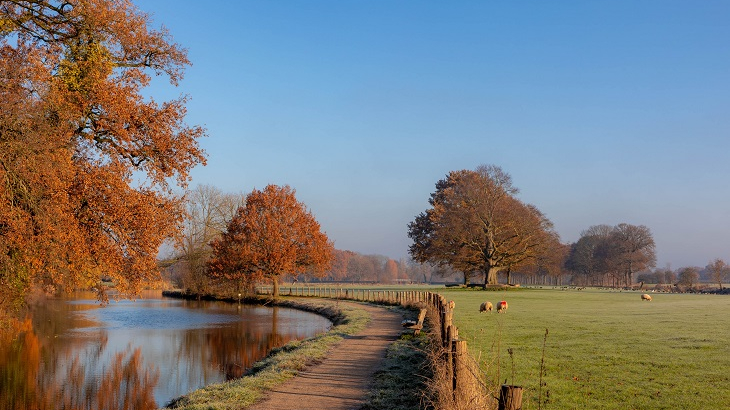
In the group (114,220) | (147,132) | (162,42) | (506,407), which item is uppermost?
(162,42)

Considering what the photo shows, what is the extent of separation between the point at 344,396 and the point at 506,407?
6.11m

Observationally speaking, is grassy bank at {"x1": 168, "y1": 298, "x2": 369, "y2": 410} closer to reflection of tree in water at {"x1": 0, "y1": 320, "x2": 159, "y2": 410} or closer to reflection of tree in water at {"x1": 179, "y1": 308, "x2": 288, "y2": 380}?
reflection of tree in water at {"x1": 179, "y1": 308, "x2": 288, "y2": 380}

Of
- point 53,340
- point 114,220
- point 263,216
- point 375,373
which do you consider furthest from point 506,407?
point 263,216

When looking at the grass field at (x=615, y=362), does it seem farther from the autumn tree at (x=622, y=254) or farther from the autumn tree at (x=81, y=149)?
the autumn tree at (x=622, y=254)

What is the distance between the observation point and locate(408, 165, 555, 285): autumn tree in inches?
Answer: 2667

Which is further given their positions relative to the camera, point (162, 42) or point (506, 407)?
point (162, 42)

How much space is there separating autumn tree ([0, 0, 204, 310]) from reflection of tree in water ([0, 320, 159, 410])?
293cm

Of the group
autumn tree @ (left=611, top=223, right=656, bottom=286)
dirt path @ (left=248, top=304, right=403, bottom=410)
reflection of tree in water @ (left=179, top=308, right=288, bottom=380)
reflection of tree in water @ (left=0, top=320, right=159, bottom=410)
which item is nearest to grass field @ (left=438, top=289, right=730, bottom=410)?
dirt path @ (left=248, top=304, right=403, bottom=410)

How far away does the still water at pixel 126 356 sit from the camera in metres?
16.1

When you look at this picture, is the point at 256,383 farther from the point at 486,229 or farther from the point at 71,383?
the point at 486,229

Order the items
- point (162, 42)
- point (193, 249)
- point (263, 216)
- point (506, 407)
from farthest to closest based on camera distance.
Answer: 1. point (193, 249)
2. point (263, 216)
3. point (162, 42)
4. point (506, 407)

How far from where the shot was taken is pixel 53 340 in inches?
1046

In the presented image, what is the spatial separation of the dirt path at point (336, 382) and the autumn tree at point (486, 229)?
48.5m

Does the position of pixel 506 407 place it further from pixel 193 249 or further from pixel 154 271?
pixel 193 249
